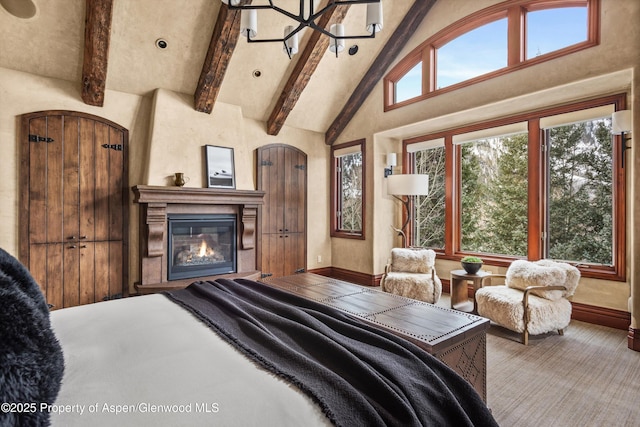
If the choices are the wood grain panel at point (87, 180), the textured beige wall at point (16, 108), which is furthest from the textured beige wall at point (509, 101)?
the textured beige wall at point (16, 108)

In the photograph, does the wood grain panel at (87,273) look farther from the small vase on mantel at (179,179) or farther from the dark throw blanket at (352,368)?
the dark throw blanket at (352,368)

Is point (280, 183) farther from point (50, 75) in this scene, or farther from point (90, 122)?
point (50, 75)

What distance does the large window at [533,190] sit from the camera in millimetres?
3617

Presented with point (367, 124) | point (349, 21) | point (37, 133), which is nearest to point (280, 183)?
point (367, 124)

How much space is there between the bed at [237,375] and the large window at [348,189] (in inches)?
165

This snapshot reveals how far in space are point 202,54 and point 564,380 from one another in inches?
193

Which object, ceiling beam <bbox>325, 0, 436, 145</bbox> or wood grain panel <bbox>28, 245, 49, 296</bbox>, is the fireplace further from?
ceiling beam <bbox>325, 0, 436, 145</bbox>

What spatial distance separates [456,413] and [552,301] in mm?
2750

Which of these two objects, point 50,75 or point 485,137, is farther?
point 485,137

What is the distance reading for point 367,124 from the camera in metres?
5.49

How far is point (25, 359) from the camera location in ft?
2.71

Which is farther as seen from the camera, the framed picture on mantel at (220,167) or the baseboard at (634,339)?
the framed picture on mantel at (220,167)

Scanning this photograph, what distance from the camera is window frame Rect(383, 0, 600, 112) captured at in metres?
3.38

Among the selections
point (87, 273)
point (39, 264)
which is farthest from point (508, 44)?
point (39, 264)
